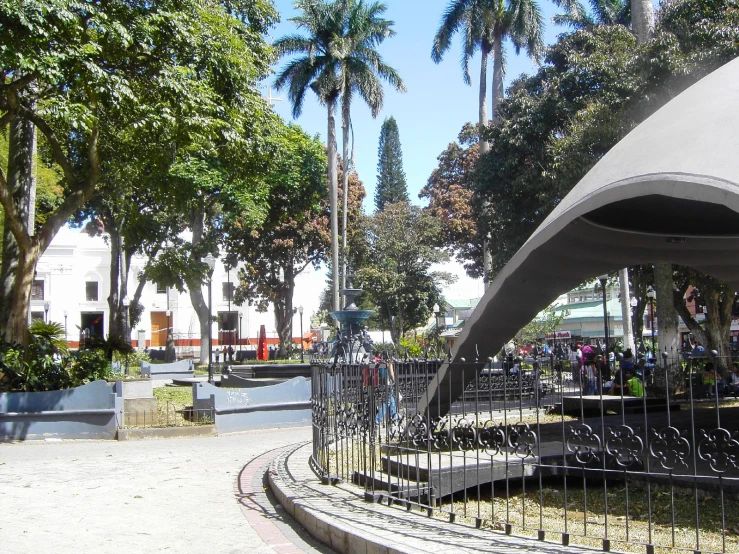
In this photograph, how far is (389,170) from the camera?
7188 cm

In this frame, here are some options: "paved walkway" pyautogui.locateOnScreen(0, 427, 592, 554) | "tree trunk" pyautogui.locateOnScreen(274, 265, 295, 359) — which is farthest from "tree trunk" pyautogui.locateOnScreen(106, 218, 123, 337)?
"paved walkway" pyautogui.locateOnScreen(0, 427, 592, 554)

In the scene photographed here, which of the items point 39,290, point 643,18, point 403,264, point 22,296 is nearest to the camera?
point 22,296

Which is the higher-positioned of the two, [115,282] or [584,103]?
[584,103]

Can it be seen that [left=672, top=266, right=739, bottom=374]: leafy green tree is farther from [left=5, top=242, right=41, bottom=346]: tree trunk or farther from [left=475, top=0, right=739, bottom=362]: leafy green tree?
[left=5, top=242, right=41, bottom=346]: tree trunk

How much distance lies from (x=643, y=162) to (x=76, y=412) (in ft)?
37.8

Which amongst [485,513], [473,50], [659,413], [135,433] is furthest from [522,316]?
[473,50]

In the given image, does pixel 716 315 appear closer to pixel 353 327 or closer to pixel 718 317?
pixel 718 317

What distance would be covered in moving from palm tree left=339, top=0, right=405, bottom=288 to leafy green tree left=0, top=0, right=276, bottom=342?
1549cm

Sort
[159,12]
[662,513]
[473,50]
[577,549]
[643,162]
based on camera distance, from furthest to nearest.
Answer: [473,50] < [159,12] < [662,513] < [643,162] < [577,549]

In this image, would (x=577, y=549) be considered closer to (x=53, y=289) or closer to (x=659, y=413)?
(x=659, y=413)

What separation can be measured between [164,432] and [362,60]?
23.2 m

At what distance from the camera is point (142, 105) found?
47.8 feet

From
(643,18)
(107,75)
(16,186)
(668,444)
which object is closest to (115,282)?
(16,186)

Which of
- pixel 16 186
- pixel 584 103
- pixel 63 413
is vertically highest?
pixel 584 103
